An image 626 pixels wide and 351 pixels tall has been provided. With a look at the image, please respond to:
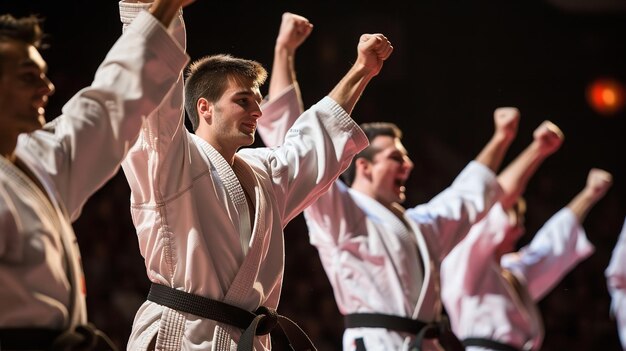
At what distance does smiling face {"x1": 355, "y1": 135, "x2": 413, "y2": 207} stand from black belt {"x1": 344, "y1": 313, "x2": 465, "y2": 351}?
1.72ft

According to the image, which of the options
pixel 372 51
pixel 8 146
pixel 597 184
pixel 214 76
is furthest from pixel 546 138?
pixel 8 146

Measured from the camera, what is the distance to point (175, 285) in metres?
2.44

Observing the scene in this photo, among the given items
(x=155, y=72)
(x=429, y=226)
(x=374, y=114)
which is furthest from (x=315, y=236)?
(x=374, y=114)

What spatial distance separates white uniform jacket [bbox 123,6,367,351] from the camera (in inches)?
94.6

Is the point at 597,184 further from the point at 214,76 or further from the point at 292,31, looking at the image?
the point at 214,76

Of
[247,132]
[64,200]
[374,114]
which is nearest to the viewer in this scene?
[64,200]

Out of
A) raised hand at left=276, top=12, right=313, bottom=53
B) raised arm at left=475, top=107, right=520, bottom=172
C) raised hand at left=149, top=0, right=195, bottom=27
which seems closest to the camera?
raised hand at left=149, top=0, right=195, bottom=27

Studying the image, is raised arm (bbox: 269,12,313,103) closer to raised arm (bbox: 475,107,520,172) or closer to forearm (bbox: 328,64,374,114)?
forearm (bbox: 328,64,374,114)

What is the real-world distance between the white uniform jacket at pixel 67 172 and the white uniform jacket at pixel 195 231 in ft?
1.41

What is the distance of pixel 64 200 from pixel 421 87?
5521 millimetres

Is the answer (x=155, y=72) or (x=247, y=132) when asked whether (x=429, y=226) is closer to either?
(x=247, y=132)

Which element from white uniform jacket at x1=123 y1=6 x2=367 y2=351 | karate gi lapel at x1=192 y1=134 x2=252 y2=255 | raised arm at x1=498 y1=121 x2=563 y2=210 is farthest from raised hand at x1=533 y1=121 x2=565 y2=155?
karate gi lapel at x1=192 y1=134 x2=252 y2=255

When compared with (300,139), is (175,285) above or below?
below

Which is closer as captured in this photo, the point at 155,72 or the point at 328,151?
the point at 155,72
